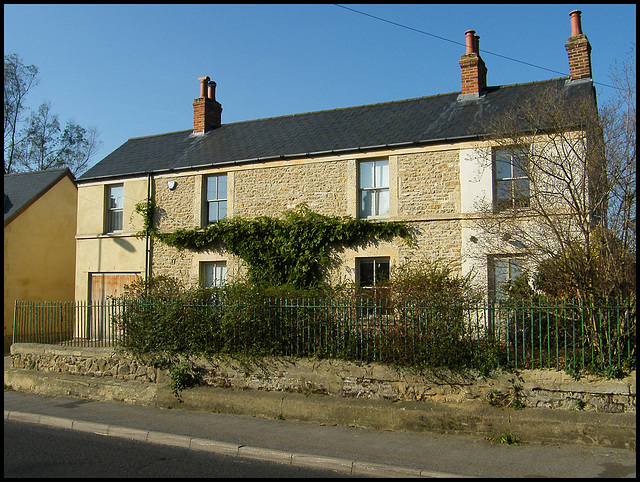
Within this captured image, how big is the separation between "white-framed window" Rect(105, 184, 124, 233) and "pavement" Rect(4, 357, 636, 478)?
9308mm

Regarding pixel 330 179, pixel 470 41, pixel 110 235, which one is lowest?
pixel 110 235

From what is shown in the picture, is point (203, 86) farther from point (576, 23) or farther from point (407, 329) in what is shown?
point (407, 329)

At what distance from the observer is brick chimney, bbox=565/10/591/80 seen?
47.5 feet

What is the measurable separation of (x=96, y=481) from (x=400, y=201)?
33.5ft

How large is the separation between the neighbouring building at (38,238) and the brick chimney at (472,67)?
618 inches

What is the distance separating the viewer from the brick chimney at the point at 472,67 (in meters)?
15.6

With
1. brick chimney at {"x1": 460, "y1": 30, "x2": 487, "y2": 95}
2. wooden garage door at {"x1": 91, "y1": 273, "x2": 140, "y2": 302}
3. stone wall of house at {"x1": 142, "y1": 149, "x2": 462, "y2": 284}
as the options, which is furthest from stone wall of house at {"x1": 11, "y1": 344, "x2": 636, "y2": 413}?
brick chimney at {"x1": 460, "y1": 30, "x2": 487, "y2": 95}

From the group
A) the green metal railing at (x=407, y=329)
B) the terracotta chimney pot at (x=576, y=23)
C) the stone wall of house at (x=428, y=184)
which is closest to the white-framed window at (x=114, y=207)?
the green metal railing at (x=407, y=329)

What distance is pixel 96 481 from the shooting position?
609 cm

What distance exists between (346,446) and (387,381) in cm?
155

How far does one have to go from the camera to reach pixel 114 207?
60.8 ft

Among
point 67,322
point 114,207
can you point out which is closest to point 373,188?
point 67,322

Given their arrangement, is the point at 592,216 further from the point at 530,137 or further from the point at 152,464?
the point at 152,464

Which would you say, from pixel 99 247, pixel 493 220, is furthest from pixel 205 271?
pixel 493 220
